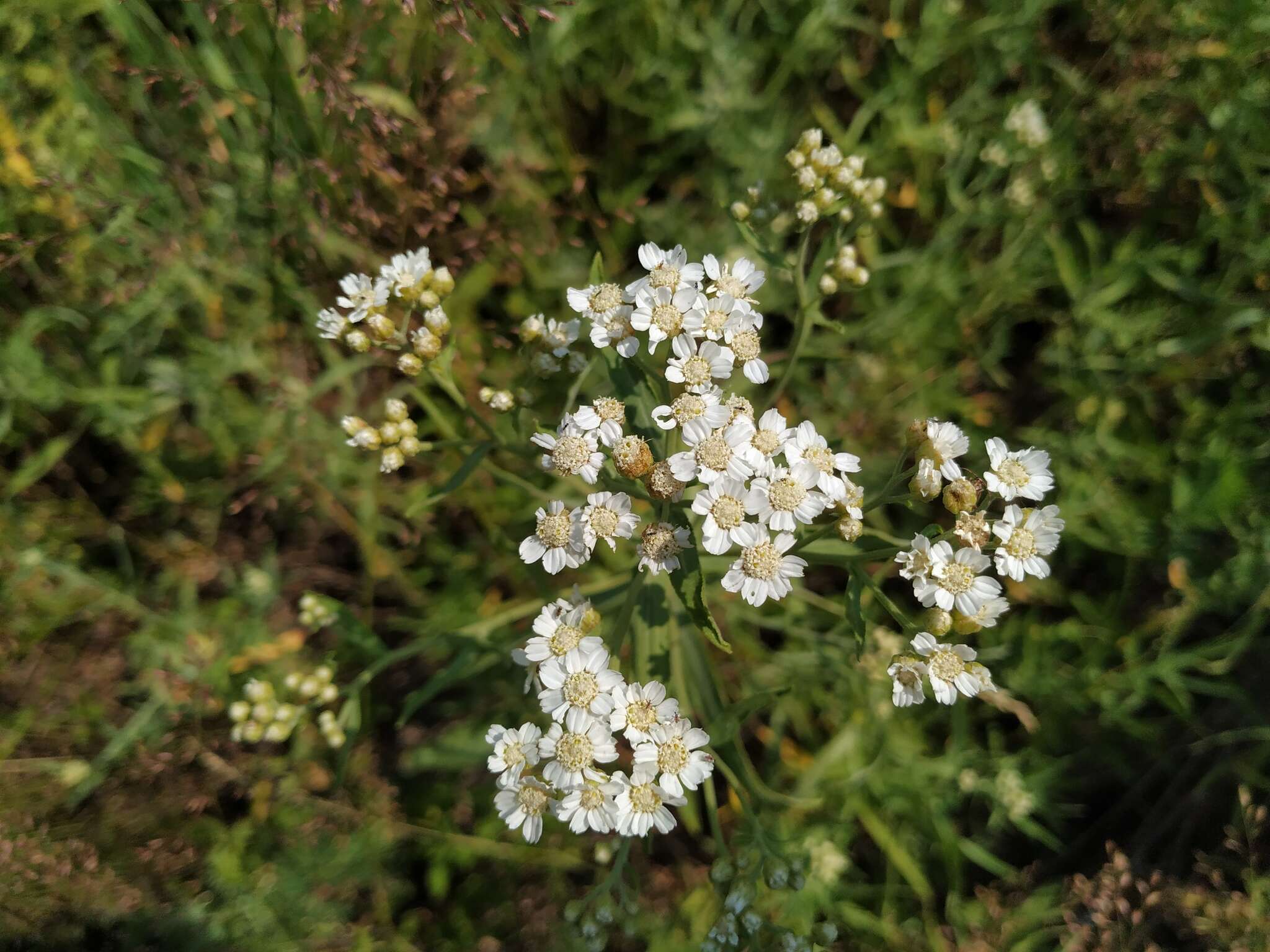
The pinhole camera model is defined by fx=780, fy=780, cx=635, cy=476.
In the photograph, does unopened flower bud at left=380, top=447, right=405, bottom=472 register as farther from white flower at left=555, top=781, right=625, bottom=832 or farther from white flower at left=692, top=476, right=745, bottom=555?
white flower at left=555, top=781, right=625, bottom=832

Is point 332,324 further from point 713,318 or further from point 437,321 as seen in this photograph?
point 713,318

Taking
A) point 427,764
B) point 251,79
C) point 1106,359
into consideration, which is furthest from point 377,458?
point 1106,359

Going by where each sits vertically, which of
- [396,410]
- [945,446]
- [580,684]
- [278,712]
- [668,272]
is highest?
[668,272]

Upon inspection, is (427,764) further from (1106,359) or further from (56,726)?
(1106,359)

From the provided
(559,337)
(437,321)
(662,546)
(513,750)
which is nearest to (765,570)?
(662,546)

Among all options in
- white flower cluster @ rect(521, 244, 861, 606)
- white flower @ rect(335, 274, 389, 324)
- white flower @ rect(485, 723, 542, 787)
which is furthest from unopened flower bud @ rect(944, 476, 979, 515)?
white flower @ rect(335, 274, 389, 324)

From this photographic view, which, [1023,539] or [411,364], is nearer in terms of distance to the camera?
[1023,539]
